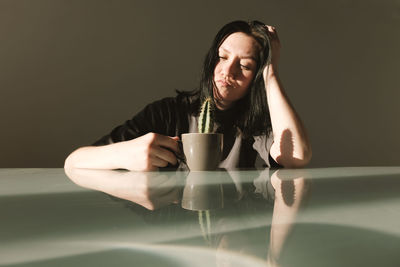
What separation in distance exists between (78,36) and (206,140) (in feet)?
5.54

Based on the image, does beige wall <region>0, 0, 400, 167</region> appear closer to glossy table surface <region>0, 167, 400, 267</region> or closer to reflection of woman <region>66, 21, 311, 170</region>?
reflection of woman <region>66, 21, 311, 170</region>

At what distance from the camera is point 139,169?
76 cm

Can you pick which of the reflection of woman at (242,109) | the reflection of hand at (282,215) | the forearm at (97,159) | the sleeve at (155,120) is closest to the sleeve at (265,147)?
the reflection of woman at (242,109)

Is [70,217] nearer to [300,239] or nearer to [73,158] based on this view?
[300,239]

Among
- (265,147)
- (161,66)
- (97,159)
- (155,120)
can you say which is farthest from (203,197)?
(161,66)

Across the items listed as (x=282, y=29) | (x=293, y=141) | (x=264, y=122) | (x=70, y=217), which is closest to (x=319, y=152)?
(x=282, y=29)

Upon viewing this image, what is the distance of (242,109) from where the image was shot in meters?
1.43

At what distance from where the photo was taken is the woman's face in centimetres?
128

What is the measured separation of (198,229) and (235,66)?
112 centimetres

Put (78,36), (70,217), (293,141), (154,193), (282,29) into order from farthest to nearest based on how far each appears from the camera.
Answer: (282,29) < (78,36) < (293,141) < (154,193) < (70,217)

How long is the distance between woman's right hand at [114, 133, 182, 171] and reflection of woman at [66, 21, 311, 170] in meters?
0.34

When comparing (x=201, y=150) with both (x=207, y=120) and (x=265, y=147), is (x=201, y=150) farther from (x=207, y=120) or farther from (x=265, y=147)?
(x=265, y=147)

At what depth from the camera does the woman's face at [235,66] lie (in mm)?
1279

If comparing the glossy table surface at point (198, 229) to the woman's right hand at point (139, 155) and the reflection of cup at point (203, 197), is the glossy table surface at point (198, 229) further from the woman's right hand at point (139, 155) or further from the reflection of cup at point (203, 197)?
the woman's right hand at point (139, 155)
